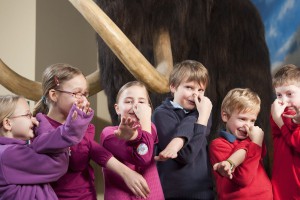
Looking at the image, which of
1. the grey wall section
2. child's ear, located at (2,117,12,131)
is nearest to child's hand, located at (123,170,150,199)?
child's ear, located at (2,117,12,131)

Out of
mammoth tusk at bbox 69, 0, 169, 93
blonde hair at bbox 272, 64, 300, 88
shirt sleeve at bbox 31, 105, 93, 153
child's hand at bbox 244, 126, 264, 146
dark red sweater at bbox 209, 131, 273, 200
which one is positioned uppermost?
mammoth tusk at bbox 69, 0, 169, 93

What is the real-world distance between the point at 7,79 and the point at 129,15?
0.70 metres

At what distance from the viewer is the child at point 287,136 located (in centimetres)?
158

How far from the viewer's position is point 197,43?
231 cm

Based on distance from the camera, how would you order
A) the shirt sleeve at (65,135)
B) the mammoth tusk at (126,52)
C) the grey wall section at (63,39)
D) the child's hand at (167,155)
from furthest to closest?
the grey wall section at (63,39) → the mammoth tusk at (126,52) → the child's hand at (167,155) → the shirt sleeve at (65,135)

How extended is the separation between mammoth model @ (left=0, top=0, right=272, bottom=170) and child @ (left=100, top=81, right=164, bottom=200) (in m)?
0.57

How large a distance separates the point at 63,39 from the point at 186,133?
2050 mm

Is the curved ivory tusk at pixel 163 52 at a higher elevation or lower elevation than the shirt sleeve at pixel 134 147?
higher

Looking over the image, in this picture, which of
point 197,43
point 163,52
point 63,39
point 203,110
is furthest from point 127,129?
point 63,39

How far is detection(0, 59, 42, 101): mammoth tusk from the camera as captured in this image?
7.93 feet

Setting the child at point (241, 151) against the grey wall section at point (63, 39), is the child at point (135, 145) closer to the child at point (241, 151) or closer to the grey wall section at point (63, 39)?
the child at point (241, 151)

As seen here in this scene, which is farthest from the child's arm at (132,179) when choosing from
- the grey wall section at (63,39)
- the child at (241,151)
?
the grey wall section at (63,39)

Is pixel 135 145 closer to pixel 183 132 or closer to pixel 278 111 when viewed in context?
pixel 183 132

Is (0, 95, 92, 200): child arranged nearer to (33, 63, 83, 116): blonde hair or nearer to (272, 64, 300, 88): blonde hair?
(33, 63, 83, 116): blonde hair
